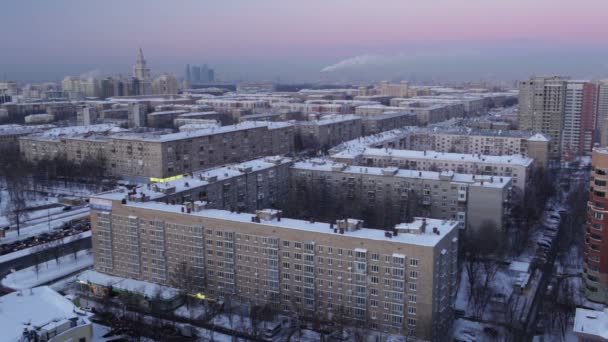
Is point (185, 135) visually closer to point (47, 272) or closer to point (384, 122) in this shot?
point (47, 272)

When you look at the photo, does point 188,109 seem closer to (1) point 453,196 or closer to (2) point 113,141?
(2) point 113,141

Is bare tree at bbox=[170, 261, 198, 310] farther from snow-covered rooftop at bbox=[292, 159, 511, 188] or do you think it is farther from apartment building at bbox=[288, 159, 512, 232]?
snow-covered rooftop at bbox=[292, 159, 511, 188]

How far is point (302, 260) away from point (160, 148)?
1371 centimetres

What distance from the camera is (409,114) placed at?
40.6m

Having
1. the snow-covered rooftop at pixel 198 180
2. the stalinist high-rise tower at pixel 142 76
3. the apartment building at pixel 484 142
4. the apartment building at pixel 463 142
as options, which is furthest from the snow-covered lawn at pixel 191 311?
the stalinist high-rise tower at pixel 142 76

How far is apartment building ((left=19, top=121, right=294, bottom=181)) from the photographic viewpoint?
23188mm

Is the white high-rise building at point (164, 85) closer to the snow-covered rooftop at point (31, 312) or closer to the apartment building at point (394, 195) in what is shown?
the apartment building at point (394, 195)

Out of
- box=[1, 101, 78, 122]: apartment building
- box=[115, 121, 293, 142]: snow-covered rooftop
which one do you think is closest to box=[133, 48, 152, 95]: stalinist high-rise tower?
box=[1, 101, 78, 122]: apartment building

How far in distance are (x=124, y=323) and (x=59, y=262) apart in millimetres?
4612

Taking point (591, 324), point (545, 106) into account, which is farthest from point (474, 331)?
point (545, 106)

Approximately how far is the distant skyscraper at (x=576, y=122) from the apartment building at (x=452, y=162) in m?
11.8

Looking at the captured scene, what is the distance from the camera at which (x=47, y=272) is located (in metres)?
13.6

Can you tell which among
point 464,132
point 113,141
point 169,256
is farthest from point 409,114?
point 169,256

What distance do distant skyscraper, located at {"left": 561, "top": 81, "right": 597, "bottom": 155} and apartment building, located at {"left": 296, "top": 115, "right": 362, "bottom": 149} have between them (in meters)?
12.0
